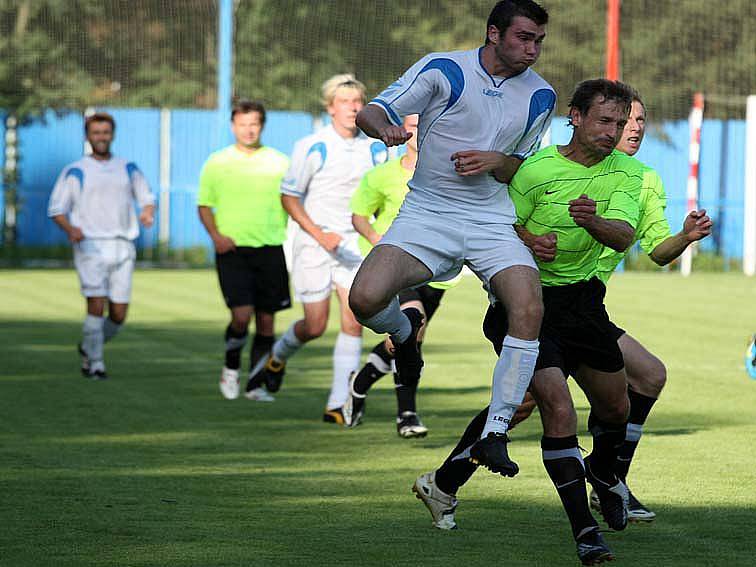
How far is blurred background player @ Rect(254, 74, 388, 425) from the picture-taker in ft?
33.3

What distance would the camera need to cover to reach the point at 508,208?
656 centimetres

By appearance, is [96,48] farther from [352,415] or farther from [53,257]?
[352,415]

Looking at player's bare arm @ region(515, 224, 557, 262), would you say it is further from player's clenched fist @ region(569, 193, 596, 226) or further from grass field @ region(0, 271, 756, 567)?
grass field @ region(0, 271, 756, 567)

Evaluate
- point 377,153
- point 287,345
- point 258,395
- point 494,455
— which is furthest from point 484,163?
point 258,395

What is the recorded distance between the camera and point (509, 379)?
6043mm

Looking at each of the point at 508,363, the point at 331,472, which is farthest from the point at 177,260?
the point at 508,363

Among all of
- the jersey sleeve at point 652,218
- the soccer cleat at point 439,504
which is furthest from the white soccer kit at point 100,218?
the soccer cleat at point 439,504

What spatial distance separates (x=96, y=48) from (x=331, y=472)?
99.5ft

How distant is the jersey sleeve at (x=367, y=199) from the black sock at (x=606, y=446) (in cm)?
307

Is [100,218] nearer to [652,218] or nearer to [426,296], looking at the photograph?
[426,296]

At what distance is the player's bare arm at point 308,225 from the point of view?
10031 millimetres

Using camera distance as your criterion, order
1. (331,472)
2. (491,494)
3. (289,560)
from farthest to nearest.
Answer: (331,472) < (491,494) < (289,560)

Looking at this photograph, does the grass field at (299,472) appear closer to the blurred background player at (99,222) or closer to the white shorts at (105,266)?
the blurred background player at (99,222)

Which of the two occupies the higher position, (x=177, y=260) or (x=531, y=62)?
(x=531, y=62)
